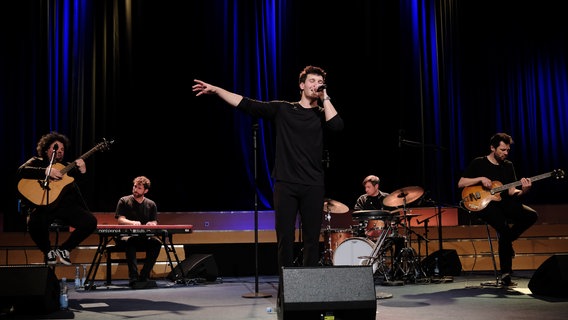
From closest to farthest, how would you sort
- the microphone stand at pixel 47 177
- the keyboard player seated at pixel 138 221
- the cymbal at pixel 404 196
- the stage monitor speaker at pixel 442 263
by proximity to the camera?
the microphone stand at pixel 47 177
the cymbal at pixel 404 196
the keyboard player seated at pixel 138 221
the stage monitor speaker at pixel 442 263

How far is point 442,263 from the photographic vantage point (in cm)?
772

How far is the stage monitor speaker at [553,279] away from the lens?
5.07 metres

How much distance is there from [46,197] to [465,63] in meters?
7.24

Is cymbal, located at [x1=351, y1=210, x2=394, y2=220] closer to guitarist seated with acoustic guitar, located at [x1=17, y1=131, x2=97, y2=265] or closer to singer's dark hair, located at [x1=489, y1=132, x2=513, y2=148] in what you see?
singer's dark hair, located at [x1=489, y1=132, x2=513, y2=148]

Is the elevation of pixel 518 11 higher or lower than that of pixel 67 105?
higher

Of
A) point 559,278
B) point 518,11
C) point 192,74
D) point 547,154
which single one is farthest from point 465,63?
point 559,278

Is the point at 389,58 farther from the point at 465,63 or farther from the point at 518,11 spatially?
the point at 518,11

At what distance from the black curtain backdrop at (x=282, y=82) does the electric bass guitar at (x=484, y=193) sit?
3.05 metres

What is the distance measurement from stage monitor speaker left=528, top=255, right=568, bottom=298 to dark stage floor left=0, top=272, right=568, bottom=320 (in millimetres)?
80

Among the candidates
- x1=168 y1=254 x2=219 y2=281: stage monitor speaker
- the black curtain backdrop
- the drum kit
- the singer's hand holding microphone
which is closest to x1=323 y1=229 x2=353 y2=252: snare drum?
the drum kit

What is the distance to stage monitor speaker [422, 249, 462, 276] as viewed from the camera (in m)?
7.69

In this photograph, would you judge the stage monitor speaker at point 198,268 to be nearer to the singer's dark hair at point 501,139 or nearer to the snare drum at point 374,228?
the snare drum at point 374,228

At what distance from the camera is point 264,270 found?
30.8ft

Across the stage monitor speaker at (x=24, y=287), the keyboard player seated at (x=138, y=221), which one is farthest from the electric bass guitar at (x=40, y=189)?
the keyboard player seated at (x=138, y=221)
